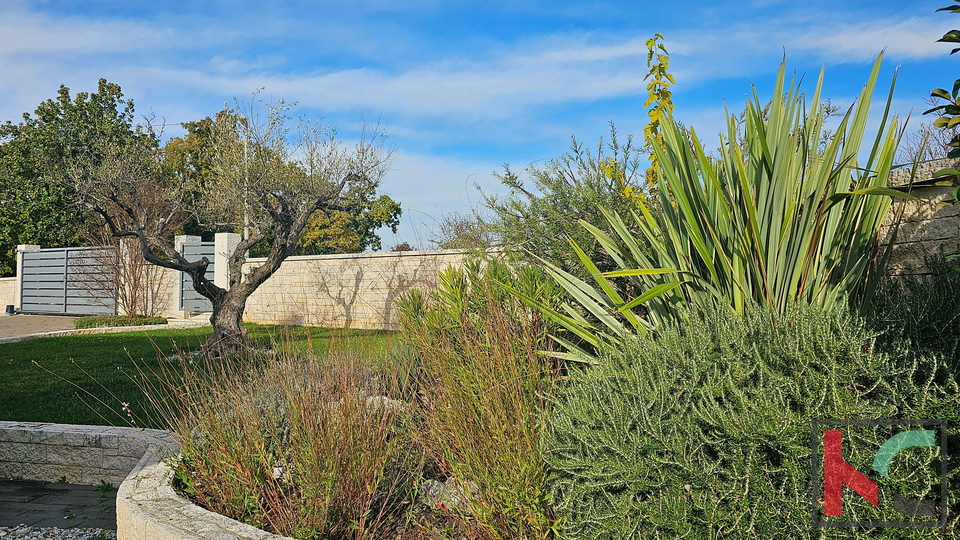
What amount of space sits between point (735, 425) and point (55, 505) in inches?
171

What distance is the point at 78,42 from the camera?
29.3 feet

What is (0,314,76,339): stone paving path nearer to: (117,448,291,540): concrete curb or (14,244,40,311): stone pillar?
(14,244,40,311): stone pillar

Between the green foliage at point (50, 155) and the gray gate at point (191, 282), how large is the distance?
7113 millimetres

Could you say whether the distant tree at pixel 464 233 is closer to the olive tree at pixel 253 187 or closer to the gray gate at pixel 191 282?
the olive tree at pixel 253 187

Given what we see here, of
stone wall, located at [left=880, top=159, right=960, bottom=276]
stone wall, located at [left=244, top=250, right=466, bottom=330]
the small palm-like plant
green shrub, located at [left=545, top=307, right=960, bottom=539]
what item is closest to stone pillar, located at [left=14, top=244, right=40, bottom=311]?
stone wall, located at [left=244, top=250, right=466, bottom=330]

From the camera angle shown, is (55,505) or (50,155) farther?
(50,155)

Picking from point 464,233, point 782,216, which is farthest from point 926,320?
point 464,233

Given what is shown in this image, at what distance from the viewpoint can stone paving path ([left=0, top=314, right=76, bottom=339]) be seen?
16094 millimetres

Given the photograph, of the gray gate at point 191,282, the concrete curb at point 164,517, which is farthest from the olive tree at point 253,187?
the concrete curb at point 164,517

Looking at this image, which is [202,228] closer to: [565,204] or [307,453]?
[565,204]

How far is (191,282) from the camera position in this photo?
17.8m

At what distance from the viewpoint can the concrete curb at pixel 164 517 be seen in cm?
263

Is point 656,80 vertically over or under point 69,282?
over

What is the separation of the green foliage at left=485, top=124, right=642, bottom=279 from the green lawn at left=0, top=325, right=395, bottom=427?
128 centimetres
